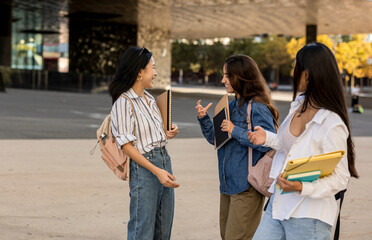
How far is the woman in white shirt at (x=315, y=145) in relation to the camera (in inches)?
106

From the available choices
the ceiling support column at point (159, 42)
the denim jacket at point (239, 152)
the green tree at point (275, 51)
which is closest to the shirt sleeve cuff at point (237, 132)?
the denim jacket at point (239, 152)

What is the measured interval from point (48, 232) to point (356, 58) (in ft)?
199

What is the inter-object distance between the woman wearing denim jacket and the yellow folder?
1.21 metres

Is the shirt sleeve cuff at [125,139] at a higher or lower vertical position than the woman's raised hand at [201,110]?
lower

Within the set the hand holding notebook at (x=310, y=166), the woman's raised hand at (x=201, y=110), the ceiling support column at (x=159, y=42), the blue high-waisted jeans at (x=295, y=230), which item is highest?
the ceiling support column at (x=159, y=42)

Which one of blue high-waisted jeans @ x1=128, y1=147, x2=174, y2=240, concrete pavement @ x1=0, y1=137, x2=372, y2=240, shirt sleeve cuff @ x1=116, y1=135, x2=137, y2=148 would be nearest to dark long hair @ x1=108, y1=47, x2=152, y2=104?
shirt sleeve cuff @ x1=116, y1=135, x2=137, y2=148

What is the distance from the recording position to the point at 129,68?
11.9 feet

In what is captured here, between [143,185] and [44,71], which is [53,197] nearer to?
[143,185]

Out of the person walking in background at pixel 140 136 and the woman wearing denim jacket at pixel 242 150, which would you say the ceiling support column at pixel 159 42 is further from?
the person walking in background at pixel 140 136

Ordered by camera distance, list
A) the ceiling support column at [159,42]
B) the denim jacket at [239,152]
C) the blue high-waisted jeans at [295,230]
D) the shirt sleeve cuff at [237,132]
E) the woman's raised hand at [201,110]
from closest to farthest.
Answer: the blue high-waisted jeans at [295,230] → the shirt sleeve cuff at [237,132] → the denim jacket at [239,152] → the woman's raised hand at [201,110] → the ceiling support column at [159,42]

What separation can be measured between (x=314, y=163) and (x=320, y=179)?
0.48ft

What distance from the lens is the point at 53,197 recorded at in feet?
22.6

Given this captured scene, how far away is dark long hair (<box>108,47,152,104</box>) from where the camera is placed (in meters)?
3.61

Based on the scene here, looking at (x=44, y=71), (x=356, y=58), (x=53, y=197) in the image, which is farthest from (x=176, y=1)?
(x=356, y=58)
